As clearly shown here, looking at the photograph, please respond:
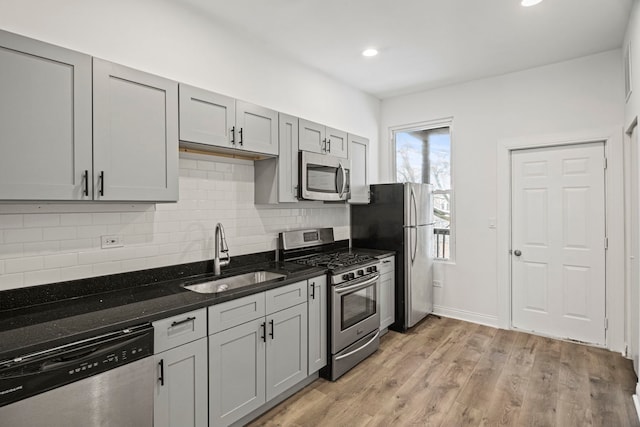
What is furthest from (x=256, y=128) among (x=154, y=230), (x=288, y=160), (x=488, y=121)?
(x=488, y=121)

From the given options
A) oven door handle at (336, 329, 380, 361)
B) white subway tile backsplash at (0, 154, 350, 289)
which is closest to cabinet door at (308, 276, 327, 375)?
oven door handle at (336, 329, 380, 361)

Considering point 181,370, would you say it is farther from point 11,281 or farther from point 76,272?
point 11,281

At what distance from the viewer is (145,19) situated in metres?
2.36

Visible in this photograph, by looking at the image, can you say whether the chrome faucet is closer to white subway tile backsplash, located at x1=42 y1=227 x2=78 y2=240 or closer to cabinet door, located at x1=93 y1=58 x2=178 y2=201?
cabinet door, located at x1=93 y1=58 x2=178 y2=201

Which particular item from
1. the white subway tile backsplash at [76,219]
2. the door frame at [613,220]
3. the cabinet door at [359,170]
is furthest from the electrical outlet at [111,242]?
the door frame at [613,220]

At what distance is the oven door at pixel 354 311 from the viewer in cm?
292

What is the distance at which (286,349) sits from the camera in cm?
252

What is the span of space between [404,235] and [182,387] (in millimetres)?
2732

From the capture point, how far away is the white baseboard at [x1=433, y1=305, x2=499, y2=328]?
410 cm

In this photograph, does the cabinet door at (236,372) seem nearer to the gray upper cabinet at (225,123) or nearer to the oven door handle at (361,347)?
the oven door handle at (361,347)

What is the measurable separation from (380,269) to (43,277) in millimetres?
2805

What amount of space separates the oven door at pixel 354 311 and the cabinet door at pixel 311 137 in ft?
4.29

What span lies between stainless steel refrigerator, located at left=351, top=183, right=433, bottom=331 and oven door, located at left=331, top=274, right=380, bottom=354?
548mm

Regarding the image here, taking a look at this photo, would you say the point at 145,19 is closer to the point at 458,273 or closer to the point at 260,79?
the point at 260,79
